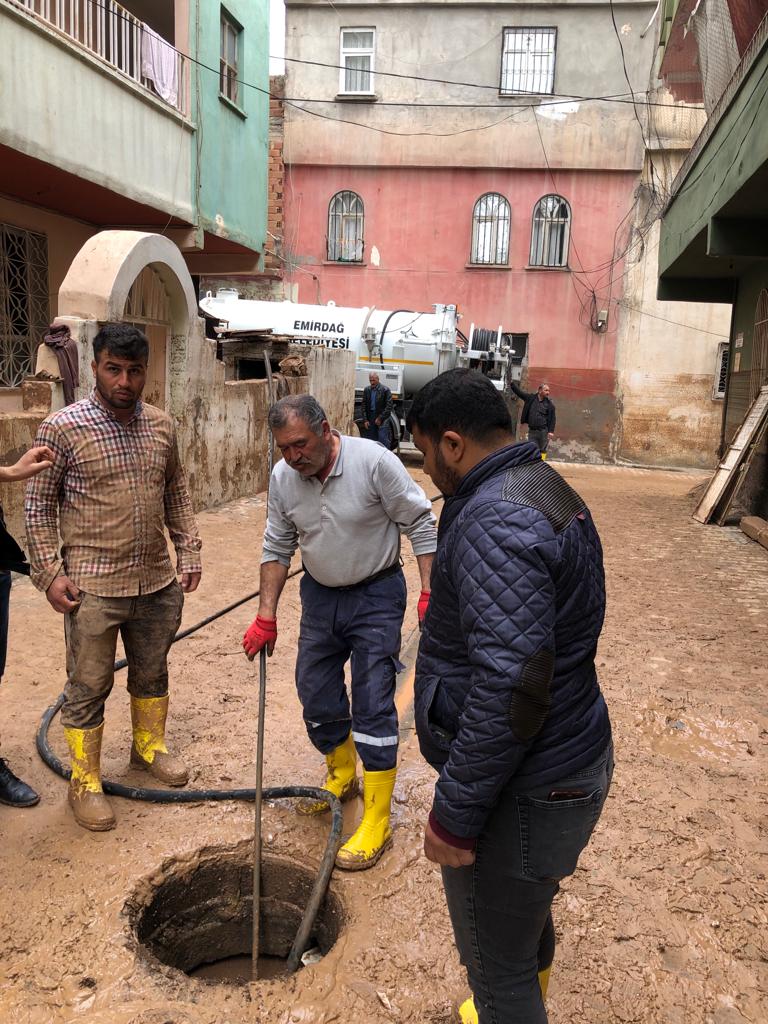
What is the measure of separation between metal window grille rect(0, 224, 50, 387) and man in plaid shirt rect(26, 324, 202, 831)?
8288mm

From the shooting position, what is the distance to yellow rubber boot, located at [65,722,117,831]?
346cm

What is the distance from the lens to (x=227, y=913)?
346 cm

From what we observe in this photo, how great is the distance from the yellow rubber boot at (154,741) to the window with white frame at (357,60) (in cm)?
2224

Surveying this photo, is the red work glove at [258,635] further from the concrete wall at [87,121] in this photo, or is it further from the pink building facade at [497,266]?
the pink building facade at [497,266]

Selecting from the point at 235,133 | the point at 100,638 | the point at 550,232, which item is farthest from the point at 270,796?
the point at 550,232

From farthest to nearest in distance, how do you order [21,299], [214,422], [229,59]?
1. [229,59]
2. [21,299]
3. [214,422]

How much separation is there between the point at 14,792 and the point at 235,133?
12749 mm

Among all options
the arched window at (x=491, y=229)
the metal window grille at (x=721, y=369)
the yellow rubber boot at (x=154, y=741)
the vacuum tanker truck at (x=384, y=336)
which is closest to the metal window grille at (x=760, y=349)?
the vacuum tanker truck at (x=384, y=336)

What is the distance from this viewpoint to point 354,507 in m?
3.38

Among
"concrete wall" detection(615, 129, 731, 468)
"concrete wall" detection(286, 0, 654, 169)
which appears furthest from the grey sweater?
"concrete wall" detection(286, 0, 654, 169)

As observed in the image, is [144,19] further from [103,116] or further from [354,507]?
[354,507]

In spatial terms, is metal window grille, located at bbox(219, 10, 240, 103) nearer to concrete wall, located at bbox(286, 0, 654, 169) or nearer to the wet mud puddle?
concrete wall, located at bbox(286, 0, 654, 169)

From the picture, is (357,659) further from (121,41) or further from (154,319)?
(121,41)

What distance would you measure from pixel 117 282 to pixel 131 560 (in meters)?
5.15
